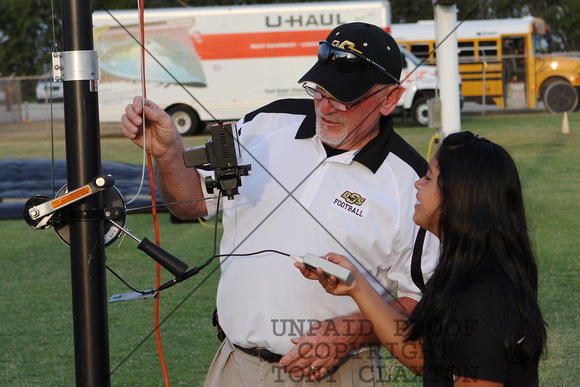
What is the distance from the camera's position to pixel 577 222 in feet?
26.1

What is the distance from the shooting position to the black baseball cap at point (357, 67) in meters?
2.33

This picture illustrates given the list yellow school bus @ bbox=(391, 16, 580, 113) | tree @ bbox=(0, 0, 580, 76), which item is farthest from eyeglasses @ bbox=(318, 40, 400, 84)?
tree @ bbox=(0, 0, 580, 76)

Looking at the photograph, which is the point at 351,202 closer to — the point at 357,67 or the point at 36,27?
the point at 357,67

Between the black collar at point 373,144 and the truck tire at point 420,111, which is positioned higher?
the truck tire at point 420,111

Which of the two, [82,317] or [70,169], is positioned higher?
[70,169]

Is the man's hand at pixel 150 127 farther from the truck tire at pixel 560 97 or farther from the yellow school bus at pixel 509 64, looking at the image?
the truck tire at pixel 560 97

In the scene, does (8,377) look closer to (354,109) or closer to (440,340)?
(354,109)

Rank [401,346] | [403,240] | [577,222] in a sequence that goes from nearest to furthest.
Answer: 1. [401,346]
2. [403,240]
3. [577,222]

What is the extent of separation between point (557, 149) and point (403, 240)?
12648 mm

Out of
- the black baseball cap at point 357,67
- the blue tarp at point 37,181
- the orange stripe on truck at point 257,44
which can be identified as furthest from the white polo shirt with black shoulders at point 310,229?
the orange stripe on truck at point 257,44

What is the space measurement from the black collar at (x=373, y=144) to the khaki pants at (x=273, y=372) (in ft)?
1.94

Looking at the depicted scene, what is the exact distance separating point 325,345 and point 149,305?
3.73 m

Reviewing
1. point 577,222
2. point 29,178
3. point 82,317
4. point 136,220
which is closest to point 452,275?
point 82,317

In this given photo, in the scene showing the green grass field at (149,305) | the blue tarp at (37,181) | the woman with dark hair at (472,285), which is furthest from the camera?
the blue tarp at (37,181)
